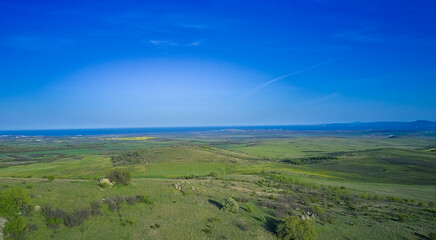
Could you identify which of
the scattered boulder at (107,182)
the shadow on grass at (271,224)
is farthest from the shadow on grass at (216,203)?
the scattered boulder at (107,182)

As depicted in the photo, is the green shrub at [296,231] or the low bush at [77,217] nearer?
the low bush at [77,217]

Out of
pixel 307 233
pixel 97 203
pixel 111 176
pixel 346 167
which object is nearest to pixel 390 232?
pixel 307 233

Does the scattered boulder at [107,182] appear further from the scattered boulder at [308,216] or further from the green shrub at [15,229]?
the scattered boulder at [308,216]

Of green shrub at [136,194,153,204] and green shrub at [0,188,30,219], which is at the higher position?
green shrub at [0,188,30,219]

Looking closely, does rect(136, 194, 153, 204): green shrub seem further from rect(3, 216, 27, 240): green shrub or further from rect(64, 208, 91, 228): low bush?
rect(3, 216, 27, 240): green shrub

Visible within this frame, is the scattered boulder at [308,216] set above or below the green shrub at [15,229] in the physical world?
below

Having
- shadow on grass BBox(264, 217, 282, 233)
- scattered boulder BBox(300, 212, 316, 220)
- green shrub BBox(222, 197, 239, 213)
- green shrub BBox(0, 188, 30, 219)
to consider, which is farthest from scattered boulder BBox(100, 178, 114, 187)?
scattered boulder BBox(300, 212, 316, 220)
